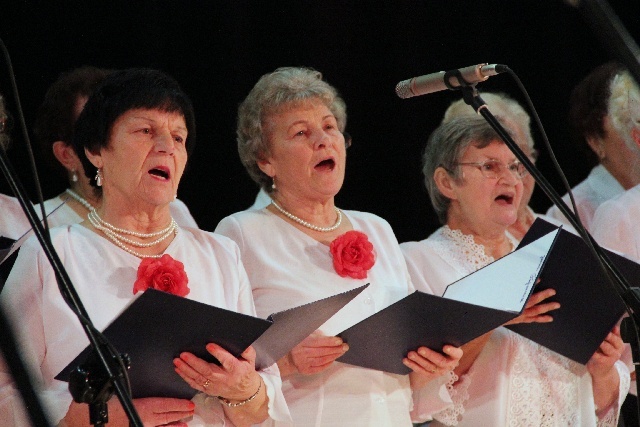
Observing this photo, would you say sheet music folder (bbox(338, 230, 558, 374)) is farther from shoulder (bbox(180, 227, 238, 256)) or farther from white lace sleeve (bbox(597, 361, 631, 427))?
white lace sleeve (bbox(597, 361, 631, 427))

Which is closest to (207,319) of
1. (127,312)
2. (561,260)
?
(127,312)

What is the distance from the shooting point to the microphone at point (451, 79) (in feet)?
8.23

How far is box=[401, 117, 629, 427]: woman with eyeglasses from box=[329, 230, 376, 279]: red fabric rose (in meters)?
0.39

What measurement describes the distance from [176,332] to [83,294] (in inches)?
15.7

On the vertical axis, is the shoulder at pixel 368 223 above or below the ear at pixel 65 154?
below

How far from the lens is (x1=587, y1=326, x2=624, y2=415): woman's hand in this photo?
134 inches

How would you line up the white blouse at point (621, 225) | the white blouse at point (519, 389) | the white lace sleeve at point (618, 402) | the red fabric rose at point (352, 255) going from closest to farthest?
the red fabric rose at point (352, 255), the white blouse at point (519, 389), the white lace sleeve at point (618, 402), the white blouse at point (621, 225)

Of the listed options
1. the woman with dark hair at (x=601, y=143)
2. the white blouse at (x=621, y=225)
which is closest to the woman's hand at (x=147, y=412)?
the white blouse at (x=621, y=225)

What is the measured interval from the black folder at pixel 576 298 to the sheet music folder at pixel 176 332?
2.42ft

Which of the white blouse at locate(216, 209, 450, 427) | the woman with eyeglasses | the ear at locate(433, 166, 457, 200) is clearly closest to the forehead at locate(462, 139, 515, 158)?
the woman with eyeglasses

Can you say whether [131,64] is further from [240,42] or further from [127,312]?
[127,312]

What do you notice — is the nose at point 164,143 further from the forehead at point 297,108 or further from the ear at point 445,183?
the ear at point 445,183

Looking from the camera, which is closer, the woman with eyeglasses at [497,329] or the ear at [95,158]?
the ear at [95,158]

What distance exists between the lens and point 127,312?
7.29 ft
